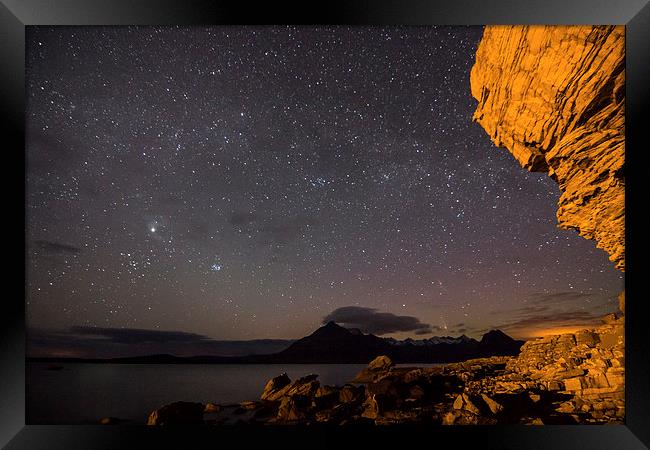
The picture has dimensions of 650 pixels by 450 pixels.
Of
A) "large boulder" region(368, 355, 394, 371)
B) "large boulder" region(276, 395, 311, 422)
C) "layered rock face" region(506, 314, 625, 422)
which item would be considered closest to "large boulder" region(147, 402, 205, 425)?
"large boulder" region(276, 395, 311, 422)

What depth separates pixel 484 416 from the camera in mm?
4703

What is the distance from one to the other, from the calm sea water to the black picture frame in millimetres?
821

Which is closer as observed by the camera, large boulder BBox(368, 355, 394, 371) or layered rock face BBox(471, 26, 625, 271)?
layered rock face BBox(471, 26, 625, 271)

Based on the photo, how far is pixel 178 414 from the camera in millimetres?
5148

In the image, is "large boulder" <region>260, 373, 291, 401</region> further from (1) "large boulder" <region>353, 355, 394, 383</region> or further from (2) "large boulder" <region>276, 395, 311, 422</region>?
(1) "large boulder" <region>353, 355, 394, 383</region>

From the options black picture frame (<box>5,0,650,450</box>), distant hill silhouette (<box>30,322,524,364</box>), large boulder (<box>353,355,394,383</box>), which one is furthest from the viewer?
large boulder (<box>353,355,394,383</box>)

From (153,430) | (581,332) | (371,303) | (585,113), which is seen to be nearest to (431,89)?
(585,113)

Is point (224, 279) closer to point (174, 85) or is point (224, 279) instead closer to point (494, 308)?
point (174, 85)

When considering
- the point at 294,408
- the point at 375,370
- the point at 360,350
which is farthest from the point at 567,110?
the point at 294,408

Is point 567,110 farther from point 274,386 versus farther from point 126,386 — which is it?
point 126,386

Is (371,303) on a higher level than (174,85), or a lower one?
lower

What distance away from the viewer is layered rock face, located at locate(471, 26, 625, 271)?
4.00m

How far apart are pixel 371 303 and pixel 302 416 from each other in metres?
1.49
